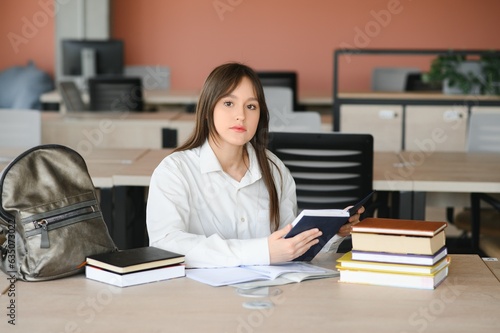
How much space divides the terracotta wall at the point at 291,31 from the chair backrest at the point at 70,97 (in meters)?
2.87

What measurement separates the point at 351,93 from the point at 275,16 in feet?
11.8

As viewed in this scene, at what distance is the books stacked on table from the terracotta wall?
7.19 meters

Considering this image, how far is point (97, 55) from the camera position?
27.9ft

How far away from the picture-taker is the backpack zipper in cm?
222

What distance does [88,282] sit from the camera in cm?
226

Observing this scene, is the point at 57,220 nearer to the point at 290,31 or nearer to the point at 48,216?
the point at 48,216

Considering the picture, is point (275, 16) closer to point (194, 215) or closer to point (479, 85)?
point (479, 85)

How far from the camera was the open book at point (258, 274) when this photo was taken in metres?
2.26

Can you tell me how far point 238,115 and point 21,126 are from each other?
9.25 ft

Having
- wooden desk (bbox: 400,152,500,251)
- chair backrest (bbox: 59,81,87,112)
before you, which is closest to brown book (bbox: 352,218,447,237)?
wooden desk (bbox: 400,152,500,251)

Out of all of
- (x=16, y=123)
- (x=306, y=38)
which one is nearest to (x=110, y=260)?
(x=16, y=123)

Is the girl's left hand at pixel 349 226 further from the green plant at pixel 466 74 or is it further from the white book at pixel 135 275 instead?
the green plant at pixel 466 74

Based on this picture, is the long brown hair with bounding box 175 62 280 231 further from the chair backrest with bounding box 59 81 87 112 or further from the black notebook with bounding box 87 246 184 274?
the chair backrest with bounding box 59 81 87 112

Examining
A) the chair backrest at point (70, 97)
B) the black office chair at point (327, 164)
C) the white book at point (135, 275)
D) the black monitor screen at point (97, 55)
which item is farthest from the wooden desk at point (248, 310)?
the black monitor screen at point (97, 55)
